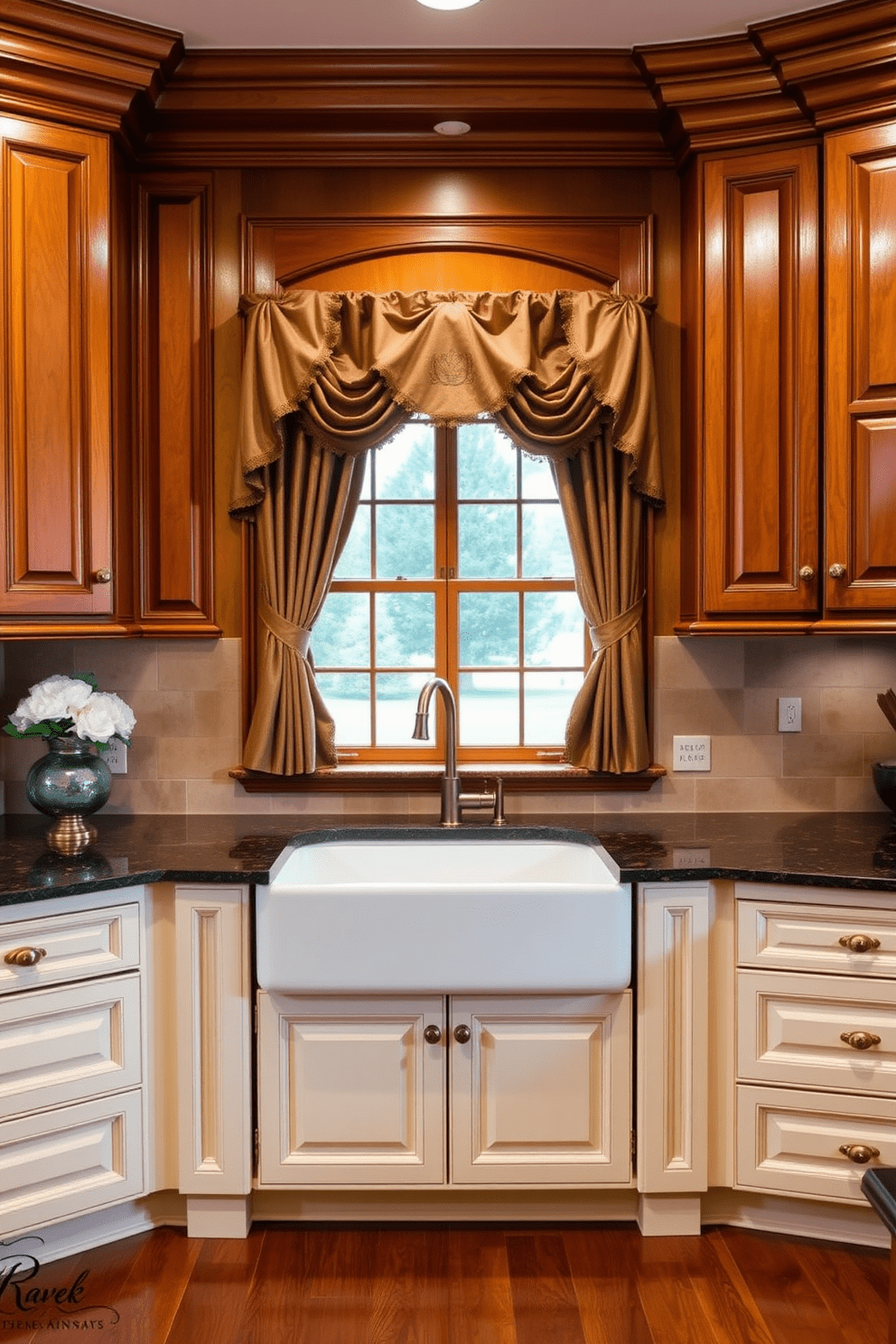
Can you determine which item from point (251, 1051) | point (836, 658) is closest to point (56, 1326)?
point (251, 1051)

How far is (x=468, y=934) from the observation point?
7.55 feet

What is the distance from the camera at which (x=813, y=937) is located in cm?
232

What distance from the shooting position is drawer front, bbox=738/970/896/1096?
90.1 inches

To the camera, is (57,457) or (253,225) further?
(253,225)

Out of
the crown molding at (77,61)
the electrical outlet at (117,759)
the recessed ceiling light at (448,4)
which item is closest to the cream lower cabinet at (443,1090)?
the electrical outlet at (117,759)

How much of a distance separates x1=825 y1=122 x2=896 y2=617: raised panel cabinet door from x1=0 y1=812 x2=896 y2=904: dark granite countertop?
0.59 meters

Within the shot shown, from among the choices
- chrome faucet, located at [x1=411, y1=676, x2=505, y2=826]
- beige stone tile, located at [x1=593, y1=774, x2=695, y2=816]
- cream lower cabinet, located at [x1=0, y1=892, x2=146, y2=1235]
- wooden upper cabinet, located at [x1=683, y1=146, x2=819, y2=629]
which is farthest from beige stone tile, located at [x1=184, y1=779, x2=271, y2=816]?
wooden upper cabinet, located at [x1=683, y1=146, x2=819, y2=629]

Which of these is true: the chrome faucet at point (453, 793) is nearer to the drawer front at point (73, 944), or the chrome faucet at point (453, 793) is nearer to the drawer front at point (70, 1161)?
the drawer front at point (73, 944)

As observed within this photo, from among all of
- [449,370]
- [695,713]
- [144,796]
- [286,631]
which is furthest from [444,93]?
[144,796]

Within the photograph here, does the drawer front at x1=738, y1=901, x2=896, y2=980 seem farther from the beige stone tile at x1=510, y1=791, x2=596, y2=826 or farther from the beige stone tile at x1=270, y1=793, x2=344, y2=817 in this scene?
the beige stone tile at x1=270, y1=793, x2=344, y2=817

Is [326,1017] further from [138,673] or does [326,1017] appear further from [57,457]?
[57,457]

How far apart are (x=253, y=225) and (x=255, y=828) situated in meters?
1.57

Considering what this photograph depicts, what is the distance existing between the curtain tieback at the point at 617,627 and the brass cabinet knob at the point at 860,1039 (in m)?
1.09

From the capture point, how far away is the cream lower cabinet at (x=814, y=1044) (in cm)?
229
